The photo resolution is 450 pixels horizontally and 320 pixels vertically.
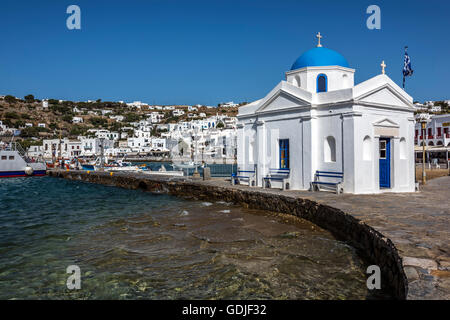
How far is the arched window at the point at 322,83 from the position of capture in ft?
52.8

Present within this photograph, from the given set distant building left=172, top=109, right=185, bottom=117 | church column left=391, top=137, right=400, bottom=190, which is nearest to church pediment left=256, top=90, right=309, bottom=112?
church column left=391, top=137, right=400, bottom=190

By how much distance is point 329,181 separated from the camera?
1366cm

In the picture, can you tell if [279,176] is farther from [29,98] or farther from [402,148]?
[29,98]

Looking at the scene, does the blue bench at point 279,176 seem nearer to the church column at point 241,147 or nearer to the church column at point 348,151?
the church column at point 241,147

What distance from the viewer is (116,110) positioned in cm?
19700

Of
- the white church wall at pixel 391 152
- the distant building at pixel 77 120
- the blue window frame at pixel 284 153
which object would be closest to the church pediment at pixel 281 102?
the blue window frame at pixel 284 153

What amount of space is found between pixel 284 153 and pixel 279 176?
3.69 feet

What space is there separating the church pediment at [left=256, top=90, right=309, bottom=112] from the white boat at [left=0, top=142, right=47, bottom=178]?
118 ft

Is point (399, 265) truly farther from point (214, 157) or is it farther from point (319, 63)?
point (214, 157)

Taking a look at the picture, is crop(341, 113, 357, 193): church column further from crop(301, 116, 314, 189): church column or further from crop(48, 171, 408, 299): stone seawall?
crop(48, 171, 408, 299): stone seawall

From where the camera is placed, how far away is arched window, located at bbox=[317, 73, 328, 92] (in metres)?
16.1

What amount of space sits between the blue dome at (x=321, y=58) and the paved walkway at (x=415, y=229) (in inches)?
287

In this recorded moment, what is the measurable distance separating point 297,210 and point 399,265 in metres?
7.06
